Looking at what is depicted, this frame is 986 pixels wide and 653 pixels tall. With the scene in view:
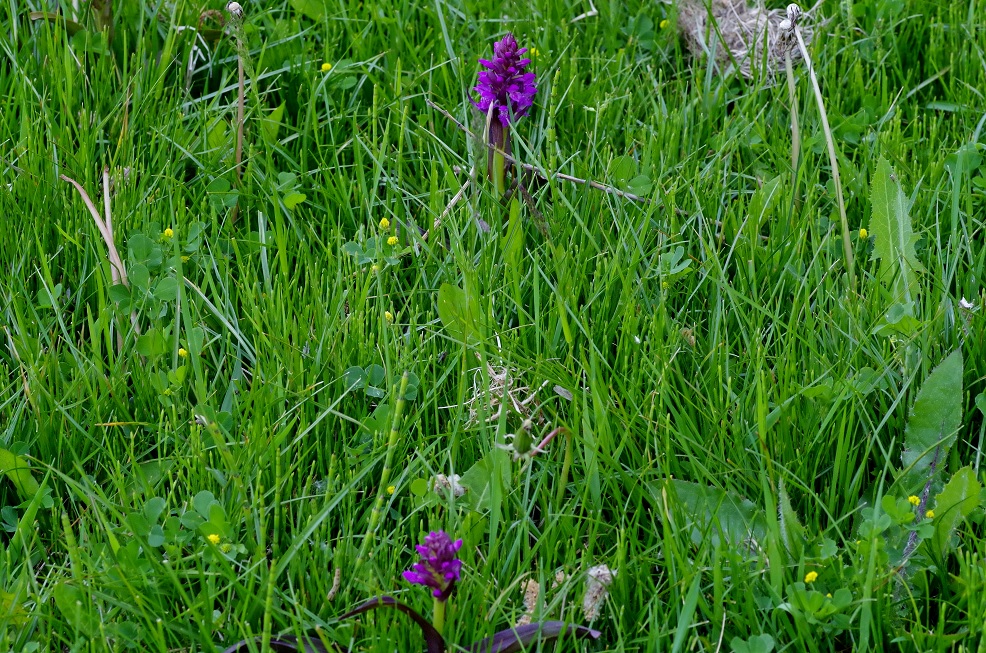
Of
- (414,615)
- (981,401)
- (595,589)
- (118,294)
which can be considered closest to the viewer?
(414,615)

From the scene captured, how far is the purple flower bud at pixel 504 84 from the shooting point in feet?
8.30

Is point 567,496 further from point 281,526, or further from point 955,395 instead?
point 955,395

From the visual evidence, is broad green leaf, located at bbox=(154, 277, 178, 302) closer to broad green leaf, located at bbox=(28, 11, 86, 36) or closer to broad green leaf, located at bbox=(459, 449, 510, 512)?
broad green leaf, located at bbox=(459, 449, 510, 512)

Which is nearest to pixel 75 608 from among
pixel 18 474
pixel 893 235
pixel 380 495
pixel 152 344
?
pixel 18 474

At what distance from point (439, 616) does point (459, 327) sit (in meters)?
0.70

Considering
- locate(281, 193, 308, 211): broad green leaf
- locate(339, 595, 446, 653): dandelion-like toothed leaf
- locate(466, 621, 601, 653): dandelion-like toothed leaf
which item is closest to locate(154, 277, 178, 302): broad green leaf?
locate(281, 193, 308, 211): broad green leaf

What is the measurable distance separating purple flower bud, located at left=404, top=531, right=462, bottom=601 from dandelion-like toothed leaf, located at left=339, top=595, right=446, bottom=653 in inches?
1.7

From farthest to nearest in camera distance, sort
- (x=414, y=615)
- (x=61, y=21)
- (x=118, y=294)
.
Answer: (x=61, y=21)
(x=118, y=294)
(x=414, y=615)

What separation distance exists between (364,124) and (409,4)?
1.60 feet

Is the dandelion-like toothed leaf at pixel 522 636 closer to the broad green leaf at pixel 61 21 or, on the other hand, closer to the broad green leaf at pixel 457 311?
the broad green leaf at pixel 457 311

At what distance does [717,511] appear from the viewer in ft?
6.07

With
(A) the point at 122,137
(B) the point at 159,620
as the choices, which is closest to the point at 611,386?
(B) the point at 159,620

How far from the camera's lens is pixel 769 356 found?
2131 mm

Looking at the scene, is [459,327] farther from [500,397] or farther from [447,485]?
[447,485]
